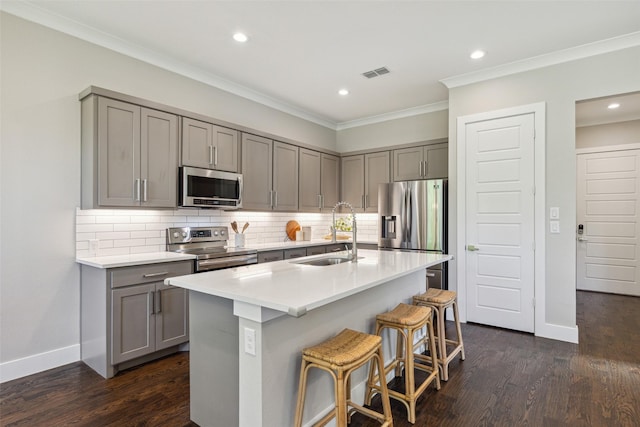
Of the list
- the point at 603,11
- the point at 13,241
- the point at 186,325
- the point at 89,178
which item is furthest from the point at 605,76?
the point at 13,241

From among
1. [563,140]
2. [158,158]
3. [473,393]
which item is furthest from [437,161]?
[158,158]

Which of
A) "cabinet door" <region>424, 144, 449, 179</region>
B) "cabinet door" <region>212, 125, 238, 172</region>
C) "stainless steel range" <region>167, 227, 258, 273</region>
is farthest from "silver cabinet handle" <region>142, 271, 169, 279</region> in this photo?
"cabinet door" <region>424, 144, 449, 179</region>

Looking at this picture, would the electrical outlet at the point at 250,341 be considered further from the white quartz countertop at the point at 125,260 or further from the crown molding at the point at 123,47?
the crown molding at the point at 123,47

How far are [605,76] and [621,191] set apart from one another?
312cm

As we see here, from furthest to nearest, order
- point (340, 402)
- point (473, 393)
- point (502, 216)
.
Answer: point (502, 216) → point (473, 393) → point (340, 402)

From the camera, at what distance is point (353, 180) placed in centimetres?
552

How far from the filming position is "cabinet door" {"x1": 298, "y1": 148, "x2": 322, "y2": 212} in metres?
4.89

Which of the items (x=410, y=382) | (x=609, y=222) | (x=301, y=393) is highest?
(x=609, y=222)

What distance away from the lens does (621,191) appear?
5379 mm

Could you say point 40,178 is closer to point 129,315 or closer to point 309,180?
point 129,315

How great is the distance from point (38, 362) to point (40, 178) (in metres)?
1.47

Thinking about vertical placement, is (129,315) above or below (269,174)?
below

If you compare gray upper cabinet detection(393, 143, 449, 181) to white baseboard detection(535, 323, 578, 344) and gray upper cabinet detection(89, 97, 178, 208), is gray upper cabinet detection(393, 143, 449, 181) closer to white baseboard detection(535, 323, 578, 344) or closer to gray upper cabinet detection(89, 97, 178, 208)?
white baseboard detection(535, 323, 578, 344)

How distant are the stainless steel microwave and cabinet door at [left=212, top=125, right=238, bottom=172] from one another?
98 millimetres
